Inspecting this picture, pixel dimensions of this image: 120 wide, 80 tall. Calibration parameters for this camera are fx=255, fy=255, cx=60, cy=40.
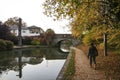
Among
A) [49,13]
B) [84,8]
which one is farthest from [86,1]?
[49,13]

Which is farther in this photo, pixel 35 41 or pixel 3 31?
pixel 35 41

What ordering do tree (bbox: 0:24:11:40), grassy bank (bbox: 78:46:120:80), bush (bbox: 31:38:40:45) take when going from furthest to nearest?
1. bush (bbox: 31:38:40:45)
2. tree (bbox: 0:24:11:40)
3. grassy bank (bbox: 78:46:120:80)

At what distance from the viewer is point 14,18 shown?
365ft

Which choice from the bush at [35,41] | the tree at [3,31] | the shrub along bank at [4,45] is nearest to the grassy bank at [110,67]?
the shrub along bank at [4,45]

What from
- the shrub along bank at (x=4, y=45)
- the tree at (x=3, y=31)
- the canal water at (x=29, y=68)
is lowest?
the canal water at (x=29, y=68)

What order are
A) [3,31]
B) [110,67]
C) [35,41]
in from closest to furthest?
[110,67] < [3,31] < [35,41]

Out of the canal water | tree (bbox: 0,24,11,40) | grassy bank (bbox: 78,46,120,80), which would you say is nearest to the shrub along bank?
tree (bbox: 0,24,11,40)

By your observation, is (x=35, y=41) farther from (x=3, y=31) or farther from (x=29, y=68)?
(x=29, y=68)

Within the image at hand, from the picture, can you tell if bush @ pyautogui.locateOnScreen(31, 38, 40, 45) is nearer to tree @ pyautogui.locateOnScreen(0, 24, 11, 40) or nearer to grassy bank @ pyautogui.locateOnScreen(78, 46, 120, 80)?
tree @ pyautogui.locateOnScreen(0, 24, 11, 40)

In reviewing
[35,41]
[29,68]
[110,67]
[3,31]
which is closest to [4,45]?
[3,31]

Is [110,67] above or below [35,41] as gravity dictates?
above

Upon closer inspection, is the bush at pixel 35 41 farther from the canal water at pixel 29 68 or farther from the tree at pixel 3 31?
the canal water at pixel 29 68

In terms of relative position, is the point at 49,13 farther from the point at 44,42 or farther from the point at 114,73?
the point at 44,42

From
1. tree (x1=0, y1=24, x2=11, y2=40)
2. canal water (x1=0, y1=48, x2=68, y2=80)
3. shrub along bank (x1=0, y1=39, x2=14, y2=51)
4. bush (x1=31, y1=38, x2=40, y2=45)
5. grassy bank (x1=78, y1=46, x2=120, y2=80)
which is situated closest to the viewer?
grassy bank (x1=78, y1=46, x2=120, y2=80)
